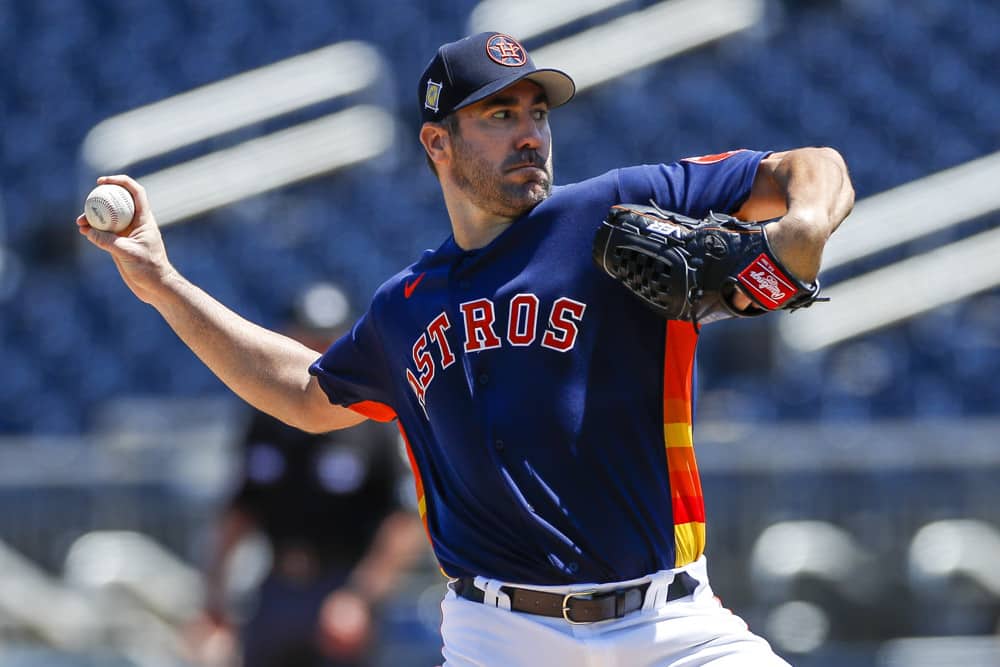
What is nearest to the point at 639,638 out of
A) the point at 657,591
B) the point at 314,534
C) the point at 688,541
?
the point at 657,591

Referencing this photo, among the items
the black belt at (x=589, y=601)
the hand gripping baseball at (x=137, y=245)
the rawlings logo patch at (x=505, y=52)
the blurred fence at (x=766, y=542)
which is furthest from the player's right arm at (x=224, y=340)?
the blurred fence at (x=766, y=542)

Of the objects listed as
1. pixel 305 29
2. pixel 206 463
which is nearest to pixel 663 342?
pixel 206 463

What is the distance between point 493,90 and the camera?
9.34ft

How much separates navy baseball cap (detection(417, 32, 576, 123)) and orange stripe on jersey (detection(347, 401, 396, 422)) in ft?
2.01

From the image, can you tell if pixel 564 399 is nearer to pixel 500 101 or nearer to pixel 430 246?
pixel 500 101

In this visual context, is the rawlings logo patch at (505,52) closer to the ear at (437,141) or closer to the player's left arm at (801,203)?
the ear at (437,141)

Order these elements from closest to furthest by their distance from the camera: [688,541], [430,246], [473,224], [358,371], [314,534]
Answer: [688,541] < [473,224] < [358,371] < [314,534] < [430,246]

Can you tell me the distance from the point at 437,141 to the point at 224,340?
619 mm

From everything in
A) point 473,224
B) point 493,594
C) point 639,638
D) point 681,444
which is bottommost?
point 639,638

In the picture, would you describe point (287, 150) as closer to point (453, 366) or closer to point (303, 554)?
point (303, 554)

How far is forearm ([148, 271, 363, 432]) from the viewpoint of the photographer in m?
3.18

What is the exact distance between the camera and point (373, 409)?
10.5 feet

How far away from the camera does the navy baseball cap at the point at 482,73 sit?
9.39 ft

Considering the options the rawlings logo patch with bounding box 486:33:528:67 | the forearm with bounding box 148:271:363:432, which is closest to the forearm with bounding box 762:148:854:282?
the rawlings logo patch with bounding box 486:33:528:67
